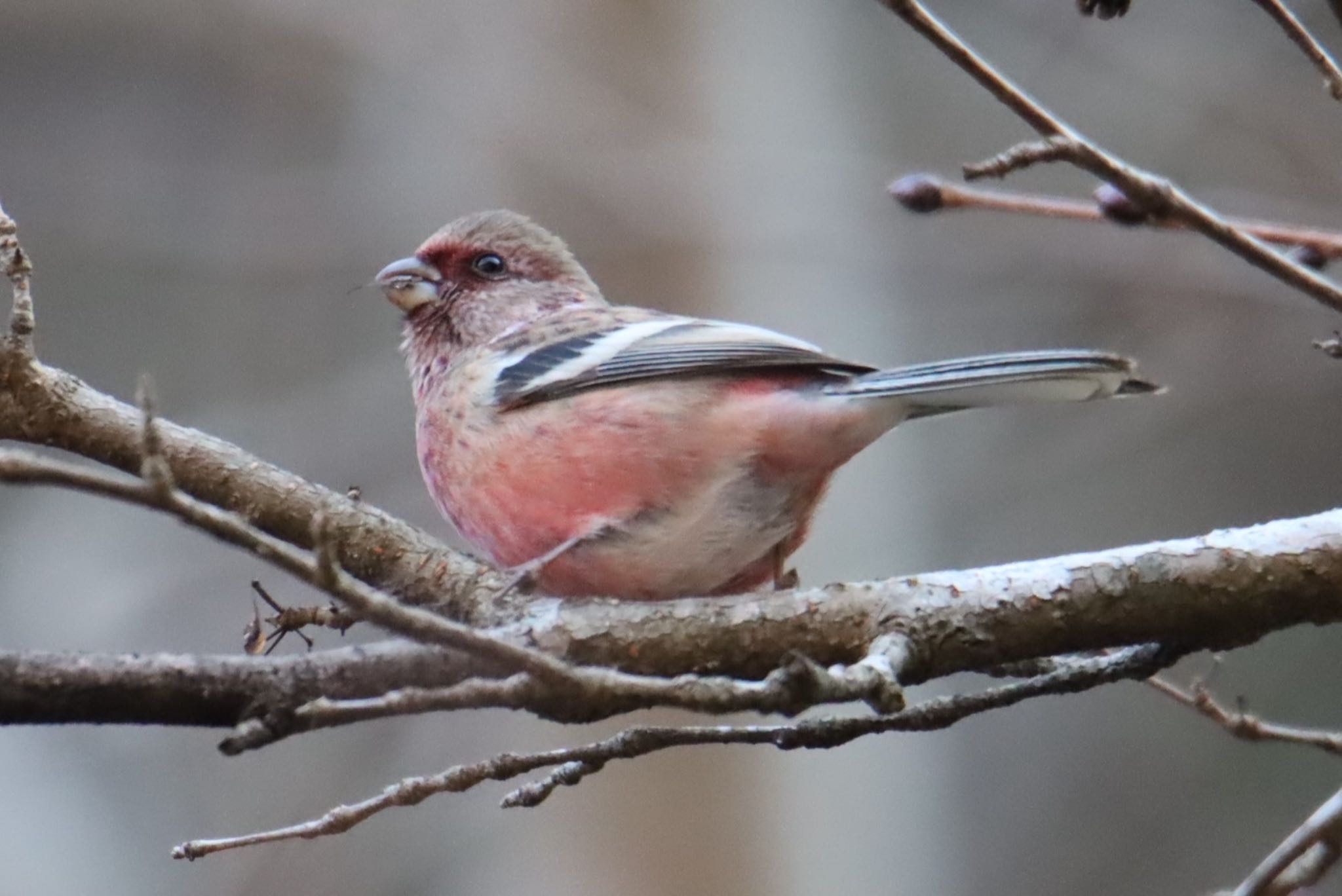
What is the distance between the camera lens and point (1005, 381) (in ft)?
10.8

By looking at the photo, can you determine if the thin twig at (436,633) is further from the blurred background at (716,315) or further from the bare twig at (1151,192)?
the blurred background at (716,315)

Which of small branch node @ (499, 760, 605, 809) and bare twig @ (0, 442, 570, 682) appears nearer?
bare twig @ (0, 442, 570, 682)

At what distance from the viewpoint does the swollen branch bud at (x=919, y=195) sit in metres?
2.67

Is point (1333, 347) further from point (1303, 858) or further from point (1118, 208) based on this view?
point (1303, 858)

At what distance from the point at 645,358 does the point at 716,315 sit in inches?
132

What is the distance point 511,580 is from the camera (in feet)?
10.4

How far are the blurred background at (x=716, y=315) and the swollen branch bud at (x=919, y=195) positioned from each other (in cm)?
423

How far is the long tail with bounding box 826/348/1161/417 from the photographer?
10.4 ft

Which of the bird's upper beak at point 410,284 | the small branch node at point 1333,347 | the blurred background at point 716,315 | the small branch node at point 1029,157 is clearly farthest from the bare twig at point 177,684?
the blurred background at point 716,315

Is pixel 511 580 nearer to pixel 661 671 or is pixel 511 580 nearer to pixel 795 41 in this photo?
pixel 661 671

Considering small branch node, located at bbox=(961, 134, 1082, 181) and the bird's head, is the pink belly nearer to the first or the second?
the bird's head

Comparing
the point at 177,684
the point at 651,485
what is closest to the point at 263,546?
the point at 177,684

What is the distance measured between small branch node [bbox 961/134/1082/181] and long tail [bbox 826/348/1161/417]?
2.68ft

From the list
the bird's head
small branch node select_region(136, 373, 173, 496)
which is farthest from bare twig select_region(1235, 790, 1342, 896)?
the bird's head
